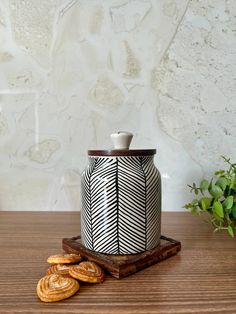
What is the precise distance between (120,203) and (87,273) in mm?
118

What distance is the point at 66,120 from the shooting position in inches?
32.3

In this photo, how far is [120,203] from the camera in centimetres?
43

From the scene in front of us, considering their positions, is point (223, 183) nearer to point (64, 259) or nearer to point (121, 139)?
point (121, 139)

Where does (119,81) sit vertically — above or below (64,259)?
above

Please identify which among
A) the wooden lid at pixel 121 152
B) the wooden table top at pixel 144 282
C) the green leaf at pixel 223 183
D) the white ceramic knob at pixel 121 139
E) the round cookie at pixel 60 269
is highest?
the white ceramic knob at pixel 121 139

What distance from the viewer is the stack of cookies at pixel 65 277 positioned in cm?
33

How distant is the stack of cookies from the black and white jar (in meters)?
0.05

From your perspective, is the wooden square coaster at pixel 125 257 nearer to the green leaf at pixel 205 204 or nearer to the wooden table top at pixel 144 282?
the wooden table top at pixel 144 282

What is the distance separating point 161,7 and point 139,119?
1.14ft

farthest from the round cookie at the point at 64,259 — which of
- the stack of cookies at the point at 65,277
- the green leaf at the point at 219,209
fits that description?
the green leaf at the point at 219,209

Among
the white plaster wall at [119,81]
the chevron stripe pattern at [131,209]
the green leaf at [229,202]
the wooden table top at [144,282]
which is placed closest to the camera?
the wooden table top at [144,282]

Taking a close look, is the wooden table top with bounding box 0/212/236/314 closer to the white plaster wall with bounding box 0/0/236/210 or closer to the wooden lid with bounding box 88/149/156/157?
the wooden lid with bounding box 88/149/156/157

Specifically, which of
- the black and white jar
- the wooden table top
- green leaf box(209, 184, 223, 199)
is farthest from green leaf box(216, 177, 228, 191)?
the black and white jar

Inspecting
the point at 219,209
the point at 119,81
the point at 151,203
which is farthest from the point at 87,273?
the point at 119,81
